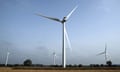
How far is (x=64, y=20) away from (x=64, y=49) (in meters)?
10.5

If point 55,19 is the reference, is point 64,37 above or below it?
below

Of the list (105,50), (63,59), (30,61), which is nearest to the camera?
(63,59)

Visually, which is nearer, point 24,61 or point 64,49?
point 64,49

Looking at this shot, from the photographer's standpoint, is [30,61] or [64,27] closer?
[64,27]

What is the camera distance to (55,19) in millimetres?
57688

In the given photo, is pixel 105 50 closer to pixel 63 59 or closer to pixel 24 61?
pixel 63 59

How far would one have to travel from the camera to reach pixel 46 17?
5572cm

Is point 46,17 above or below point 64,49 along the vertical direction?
above

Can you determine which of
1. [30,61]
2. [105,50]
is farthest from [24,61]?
[105,50]

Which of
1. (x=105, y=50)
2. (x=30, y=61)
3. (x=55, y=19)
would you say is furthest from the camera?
(x=30, y=61)

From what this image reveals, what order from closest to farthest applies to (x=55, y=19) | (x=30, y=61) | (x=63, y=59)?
(x=63, y=59), (x=55, y=19), (x=30, y=61)

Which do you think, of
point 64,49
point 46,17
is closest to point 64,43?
point 64,49

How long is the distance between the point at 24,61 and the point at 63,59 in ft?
341

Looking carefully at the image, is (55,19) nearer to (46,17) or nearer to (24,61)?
(46,17)
